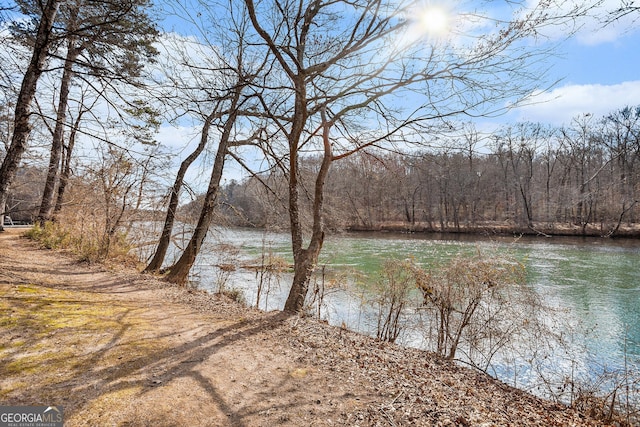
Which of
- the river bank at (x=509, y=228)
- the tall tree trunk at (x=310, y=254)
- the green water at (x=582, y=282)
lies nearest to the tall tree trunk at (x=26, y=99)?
the tall tree trunk at (x=310, y=254)

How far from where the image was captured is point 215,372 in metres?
3.20

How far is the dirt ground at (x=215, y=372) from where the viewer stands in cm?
255

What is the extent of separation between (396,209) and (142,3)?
36638mm

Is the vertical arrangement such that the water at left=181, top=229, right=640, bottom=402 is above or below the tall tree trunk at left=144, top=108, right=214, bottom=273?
below

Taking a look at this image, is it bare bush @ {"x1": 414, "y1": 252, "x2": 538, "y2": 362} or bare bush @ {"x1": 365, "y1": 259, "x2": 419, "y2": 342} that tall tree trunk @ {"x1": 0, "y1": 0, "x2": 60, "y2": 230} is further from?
bare bush @ {"x1": 414, "y1": 252, "x2": 538, "y2": 362}

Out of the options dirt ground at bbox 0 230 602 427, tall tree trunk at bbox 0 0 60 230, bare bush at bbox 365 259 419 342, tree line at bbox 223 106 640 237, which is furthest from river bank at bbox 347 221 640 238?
tall tree trunk at bbox 0 0 60 230

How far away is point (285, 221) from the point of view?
775 centimetres

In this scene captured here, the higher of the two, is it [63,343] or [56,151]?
[56,151]

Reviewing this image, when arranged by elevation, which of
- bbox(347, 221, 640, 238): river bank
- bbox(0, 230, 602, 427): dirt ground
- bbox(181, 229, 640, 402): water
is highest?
bbox(347, 221, 640, 238): river bank

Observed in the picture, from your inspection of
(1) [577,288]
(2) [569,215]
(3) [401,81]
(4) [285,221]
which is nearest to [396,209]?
(2) [569,215]

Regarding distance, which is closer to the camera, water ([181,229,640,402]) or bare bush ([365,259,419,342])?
water ([181,229,640,402])


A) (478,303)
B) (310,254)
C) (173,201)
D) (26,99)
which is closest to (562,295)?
(478,303)

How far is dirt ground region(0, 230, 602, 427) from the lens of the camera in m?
2.55

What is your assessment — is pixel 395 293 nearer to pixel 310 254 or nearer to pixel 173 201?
pixel 310 254
